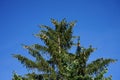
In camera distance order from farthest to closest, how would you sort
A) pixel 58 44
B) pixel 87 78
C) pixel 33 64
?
1. pixel 58 44
2. pixel 33 64
3. pixel 87 78

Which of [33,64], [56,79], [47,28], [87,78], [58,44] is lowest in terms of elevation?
[87,78]

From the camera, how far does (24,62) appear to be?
22391 millimetres

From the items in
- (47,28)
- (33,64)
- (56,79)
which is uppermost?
(47,28)

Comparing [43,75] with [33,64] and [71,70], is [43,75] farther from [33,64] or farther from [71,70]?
[71,70]

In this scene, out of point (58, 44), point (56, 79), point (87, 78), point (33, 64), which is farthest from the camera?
point (58, 44)

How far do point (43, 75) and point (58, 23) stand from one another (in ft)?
19.2

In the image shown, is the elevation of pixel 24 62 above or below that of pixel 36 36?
below

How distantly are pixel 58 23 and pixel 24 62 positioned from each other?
5.23 meters

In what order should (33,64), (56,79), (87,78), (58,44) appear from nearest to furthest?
(87,78), (56,79), (33,64), (58,44)

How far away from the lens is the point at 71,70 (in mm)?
16578

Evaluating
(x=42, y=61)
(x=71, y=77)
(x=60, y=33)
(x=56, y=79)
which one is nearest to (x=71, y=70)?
(x=71, y=77)

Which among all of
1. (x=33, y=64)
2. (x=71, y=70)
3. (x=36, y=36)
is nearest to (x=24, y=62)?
(x=33, y=64)

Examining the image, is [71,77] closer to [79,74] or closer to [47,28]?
[79,74]

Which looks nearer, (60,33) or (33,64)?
(33,64)
